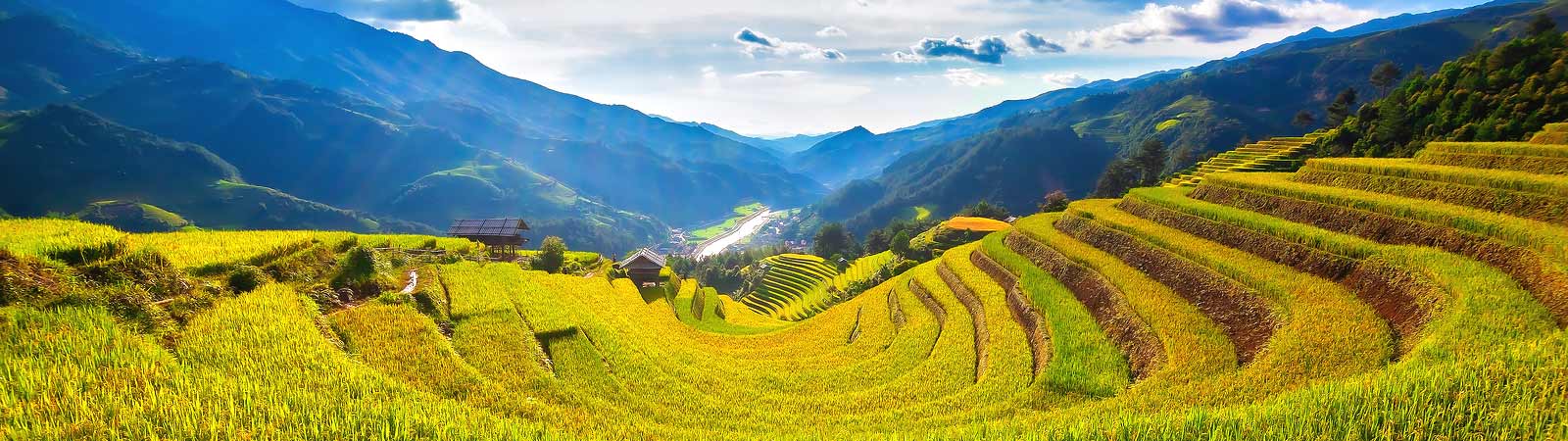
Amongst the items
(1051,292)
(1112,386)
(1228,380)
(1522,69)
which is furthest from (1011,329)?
(1522,69)

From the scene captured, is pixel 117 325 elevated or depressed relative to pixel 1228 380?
elevated

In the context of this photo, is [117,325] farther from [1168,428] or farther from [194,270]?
[1168,428]

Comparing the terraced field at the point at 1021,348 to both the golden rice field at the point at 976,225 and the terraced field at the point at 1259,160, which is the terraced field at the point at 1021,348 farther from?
the golden rice field at the point at 976,225

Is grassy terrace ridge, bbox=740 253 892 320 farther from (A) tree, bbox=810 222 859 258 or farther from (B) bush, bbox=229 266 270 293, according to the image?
(B) bush, bbox=229 266 270 293

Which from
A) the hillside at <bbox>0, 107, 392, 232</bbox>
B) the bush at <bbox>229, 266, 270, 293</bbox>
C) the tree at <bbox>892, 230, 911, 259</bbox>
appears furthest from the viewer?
the hillside at <bbox>0, 107, 392, 232</bbox>

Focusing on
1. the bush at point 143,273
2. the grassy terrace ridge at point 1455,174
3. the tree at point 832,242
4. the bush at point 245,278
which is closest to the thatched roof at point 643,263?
the bush at point 245,278

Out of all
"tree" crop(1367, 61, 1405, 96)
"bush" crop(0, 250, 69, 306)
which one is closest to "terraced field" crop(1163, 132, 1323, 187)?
"tree" crop(1367, 61, 1405, 96)

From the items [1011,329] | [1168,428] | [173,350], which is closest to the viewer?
[1168,428]
